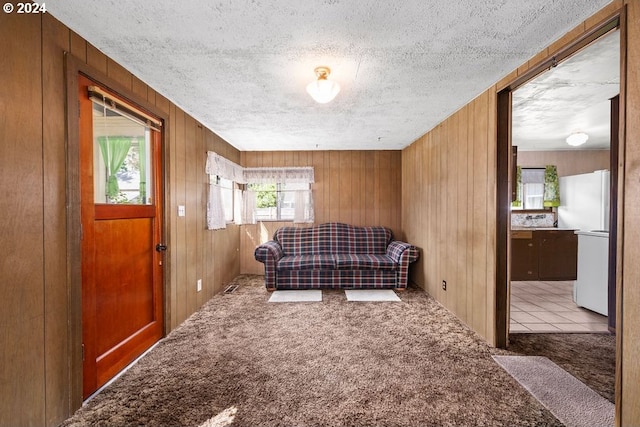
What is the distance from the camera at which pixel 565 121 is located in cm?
361

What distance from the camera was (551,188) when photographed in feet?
16.7

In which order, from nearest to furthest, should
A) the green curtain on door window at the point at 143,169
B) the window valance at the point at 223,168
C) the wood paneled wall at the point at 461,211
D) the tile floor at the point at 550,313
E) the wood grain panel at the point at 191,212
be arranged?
the green curtain on door window at the point at 143,169, the wood paneled wall at the point at 461,211, the tile floor at the point at 550,313, the wood grain panel at the point at 191,212, the window valance at the point at 223,168

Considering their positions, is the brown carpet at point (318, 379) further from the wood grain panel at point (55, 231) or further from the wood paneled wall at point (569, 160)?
the wood paneled wall at point (569, 160)

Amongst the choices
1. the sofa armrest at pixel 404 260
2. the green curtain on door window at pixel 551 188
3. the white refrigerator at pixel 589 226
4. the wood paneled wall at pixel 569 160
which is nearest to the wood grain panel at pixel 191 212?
the sofa armrest at pixel 404 260

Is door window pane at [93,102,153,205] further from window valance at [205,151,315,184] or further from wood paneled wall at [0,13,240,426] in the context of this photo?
window valance at [205,151,315,184]

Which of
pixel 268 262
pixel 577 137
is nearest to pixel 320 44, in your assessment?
pixel 268 262

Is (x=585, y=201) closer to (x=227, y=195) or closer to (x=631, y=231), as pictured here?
(x=631, y=231)

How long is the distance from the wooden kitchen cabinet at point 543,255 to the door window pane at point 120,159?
5.44m

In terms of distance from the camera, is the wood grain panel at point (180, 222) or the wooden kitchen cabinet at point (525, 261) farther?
the wooden kitchen cabinet at point (525, 261)

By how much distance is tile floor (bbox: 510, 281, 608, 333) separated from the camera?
274 cm

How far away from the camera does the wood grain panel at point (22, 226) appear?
1.26 meters

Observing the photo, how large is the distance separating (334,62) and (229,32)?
2.40 ft

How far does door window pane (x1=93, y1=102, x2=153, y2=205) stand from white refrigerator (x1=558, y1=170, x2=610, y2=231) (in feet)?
18.5

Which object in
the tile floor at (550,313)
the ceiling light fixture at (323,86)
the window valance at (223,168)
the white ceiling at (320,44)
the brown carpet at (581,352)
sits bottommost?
the tile floor at (550,313)
